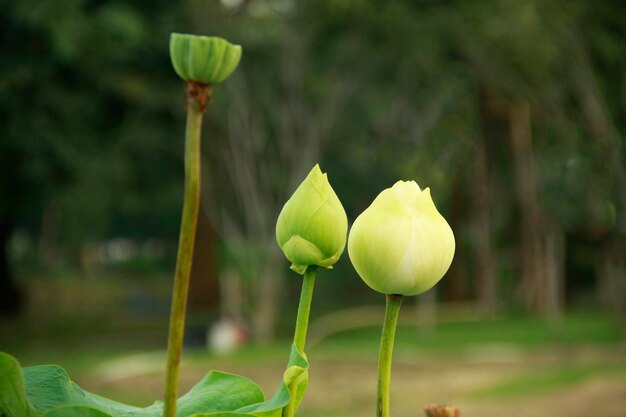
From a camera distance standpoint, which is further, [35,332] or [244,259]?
[35,332]

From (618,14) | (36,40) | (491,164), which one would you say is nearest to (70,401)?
(36,40)

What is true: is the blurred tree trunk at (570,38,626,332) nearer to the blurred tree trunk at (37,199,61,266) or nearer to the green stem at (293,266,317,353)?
the green stem at (293,266,317,353)

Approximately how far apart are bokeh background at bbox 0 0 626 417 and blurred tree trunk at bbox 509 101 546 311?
0.06m

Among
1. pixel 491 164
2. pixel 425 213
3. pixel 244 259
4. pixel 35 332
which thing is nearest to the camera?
pixel 425 213

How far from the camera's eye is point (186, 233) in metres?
0.50

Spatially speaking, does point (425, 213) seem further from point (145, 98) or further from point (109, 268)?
point (109, 268)

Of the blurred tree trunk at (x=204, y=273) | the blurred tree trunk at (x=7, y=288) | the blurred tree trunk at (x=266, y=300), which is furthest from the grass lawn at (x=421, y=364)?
the blurred tree trunk at (x=7, y=288)

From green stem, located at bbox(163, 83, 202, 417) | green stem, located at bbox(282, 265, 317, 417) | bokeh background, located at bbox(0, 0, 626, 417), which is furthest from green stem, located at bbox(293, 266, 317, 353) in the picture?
bokeh background, located at bbox(0, 0, 626, 417)

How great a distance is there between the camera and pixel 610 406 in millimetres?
9320

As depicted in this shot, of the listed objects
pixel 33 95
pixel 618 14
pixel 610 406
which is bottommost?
pixel 610 406

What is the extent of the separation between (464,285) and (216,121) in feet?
28.4

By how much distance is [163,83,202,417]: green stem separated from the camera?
0.50 m

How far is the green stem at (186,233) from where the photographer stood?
0.50 metres

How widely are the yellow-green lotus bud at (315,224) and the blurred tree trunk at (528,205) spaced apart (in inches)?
722
